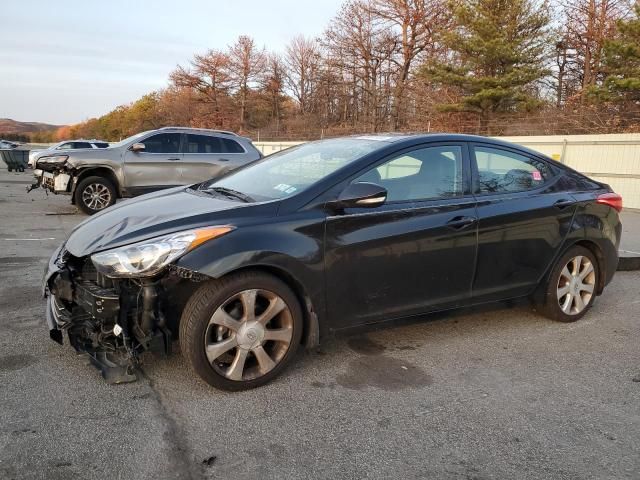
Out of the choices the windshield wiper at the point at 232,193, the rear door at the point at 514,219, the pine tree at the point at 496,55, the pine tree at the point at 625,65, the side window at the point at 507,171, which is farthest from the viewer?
the pine tree at the point at 496,55

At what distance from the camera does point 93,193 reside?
10.0 meters

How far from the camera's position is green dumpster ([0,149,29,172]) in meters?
23.4

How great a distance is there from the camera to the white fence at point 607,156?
47.0ft

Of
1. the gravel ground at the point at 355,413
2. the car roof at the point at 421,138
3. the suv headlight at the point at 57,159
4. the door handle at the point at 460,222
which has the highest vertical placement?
the car roof at the point at 421,138

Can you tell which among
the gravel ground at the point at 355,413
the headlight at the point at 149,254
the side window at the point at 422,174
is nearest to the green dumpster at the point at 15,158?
the gravel ground at the point at 355,413

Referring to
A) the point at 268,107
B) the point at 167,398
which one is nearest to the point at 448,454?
the point at 167,398

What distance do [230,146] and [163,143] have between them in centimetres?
136

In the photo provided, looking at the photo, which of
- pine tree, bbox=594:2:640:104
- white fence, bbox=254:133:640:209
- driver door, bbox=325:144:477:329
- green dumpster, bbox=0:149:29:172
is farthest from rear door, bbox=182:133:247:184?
green dumpster, bbox=0:149:29:172

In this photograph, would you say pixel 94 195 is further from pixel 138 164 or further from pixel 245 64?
pixel 245 64

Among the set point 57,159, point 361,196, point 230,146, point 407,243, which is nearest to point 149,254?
point 361,196

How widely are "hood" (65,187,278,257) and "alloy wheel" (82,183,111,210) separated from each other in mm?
6830

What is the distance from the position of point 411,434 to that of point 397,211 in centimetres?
142

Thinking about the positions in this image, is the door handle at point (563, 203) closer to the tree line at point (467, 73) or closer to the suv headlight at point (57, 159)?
the suv headlight at point (57, 159)

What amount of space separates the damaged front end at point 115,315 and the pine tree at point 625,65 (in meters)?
20.1
